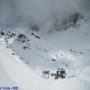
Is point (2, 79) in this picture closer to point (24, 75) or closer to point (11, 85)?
point (11, 85)

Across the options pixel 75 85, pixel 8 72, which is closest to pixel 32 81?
pixel 8 72

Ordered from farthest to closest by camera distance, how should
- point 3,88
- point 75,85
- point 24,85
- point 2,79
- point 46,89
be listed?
point 75,85 → point 46,89 → point 24,85 → point 2,79 → point 3,88

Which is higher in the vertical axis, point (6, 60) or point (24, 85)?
point (6, 60)

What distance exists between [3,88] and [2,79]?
16.0 feet

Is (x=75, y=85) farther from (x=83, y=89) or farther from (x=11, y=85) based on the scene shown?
(x=11, y=85)

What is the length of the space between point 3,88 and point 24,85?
41.9ft

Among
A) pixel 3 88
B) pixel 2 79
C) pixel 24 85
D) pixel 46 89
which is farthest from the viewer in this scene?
pixel 46 89

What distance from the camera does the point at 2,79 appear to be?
230 feet

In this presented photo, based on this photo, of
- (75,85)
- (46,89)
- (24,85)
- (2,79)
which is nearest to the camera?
(2,79)

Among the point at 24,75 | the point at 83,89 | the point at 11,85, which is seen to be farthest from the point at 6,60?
the point at 83,89

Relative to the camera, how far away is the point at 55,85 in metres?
90.2

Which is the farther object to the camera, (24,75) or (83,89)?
(83,89)

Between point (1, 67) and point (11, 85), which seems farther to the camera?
point (1, 67)

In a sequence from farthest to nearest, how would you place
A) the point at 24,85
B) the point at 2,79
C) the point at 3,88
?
the point at 24,85 < the point at 2,79 < the point at 3,88
